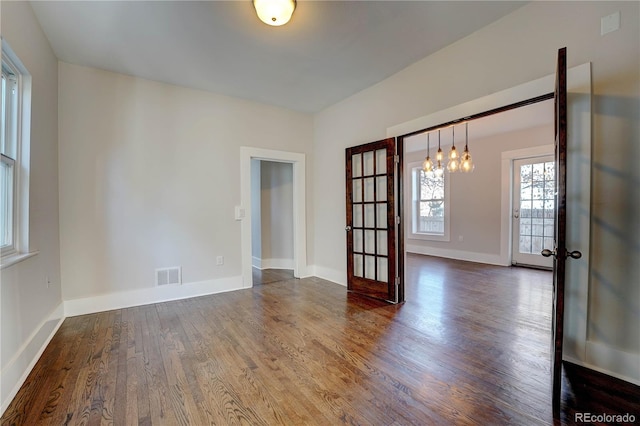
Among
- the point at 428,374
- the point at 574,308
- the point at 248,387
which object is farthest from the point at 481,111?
the point at 248,387

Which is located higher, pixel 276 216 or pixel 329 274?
pixel 276 216

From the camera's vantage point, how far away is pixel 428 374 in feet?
6.42

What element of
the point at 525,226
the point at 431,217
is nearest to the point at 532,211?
the point at 525,226

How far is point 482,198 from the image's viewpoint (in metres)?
6.10

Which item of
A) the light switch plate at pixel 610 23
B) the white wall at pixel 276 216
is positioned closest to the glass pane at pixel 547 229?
the light switch plate at pixel 610 23

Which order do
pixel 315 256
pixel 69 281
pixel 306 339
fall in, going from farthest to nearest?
pixel 315 256, pixel 69 281, pixel 306 339

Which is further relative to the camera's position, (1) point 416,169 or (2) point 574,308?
(1) point 416,169

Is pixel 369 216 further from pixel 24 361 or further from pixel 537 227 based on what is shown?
pixel 537 227

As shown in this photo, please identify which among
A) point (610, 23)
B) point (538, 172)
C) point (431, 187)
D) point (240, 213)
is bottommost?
point (240, 213)

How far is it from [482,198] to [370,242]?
3.75 meters

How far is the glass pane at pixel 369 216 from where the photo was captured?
3.77 m

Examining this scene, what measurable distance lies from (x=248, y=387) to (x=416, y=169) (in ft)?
22.3

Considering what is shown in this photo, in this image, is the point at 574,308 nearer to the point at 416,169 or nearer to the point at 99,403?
the point at 99,403

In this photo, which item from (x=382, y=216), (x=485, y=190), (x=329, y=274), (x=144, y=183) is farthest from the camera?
(x=485, y=190)
